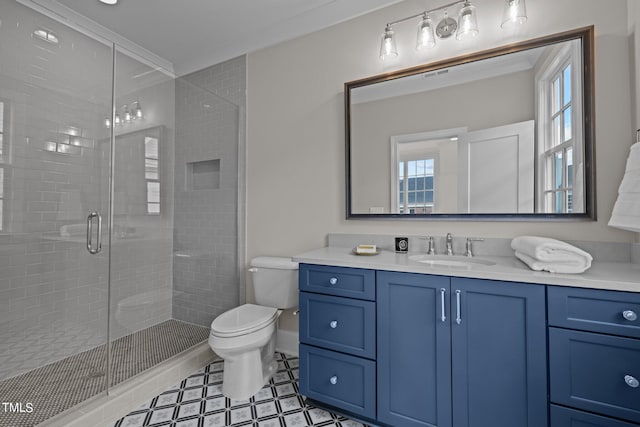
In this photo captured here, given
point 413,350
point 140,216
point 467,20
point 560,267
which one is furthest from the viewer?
point 140,216

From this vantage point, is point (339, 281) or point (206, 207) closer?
point (339, 281)

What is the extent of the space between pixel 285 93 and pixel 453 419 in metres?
2.33

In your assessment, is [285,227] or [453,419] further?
[285,227]

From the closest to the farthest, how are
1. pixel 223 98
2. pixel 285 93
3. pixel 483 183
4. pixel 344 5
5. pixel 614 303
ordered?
pixel 614 303
pixel 483 183
pixel 344 5
pixel 285 93
pixel 223 98

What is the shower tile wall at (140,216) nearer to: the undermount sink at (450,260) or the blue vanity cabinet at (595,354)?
the undermount sink at (450,260)

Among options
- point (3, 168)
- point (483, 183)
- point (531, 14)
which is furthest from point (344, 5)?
point (3, 168)

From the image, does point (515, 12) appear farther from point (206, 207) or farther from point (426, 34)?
point (206, 207)

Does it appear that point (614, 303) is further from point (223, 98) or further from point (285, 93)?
point (223, 98)

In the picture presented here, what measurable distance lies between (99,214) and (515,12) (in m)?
2.78

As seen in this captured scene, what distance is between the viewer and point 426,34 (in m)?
1.79

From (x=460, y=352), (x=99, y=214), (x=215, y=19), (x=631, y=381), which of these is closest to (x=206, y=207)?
(x=99, y=214)

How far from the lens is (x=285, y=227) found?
2395 mm

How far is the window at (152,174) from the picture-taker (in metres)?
2.33

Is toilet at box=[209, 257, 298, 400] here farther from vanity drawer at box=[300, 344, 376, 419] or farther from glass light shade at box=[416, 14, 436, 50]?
glass light shade at box=[416, 14, 436, 50]
